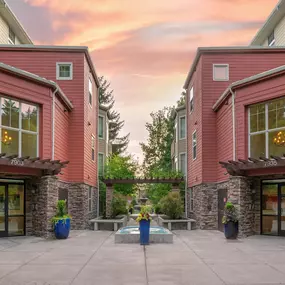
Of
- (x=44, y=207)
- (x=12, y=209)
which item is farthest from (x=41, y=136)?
(x=12, y=209)

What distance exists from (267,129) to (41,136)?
936 cm

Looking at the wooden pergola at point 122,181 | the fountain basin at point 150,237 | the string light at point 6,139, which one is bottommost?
the fountain basin at point 150,237

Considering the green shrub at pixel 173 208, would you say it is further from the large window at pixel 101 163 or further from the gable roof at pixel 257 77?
the large window at pixel 101 163

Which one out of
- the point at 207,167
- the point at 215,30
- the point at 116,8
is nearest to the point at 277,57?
the point at 215,30

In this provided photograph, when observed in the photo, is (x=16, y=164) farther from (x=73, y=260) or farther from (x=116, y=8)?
(x=116, y=8)

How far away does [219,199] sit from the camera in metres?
22.4

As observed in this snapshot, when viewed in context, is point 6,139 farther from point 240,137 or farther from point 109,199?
point 109,199

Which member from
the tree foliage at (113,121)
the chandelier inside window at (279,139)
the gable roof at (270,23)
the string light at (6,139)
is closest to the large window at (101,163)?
the gable roof at (270,23)

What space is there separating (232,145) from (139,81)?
54.4ft

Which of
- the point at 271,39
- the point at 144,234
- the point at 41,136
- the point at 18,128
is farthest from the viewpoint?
the point at 271,39

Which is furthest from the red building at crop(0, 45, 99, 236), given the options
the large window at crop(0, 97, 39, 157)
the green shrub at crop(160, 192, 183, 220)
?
the green shrub at crop(160, 192, 183, 220)

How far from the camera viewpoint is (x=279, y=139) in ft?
56.8

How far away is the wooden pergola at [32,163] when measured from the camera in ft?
50.1

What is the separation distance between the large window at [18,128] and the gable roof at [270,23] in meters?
14.3
